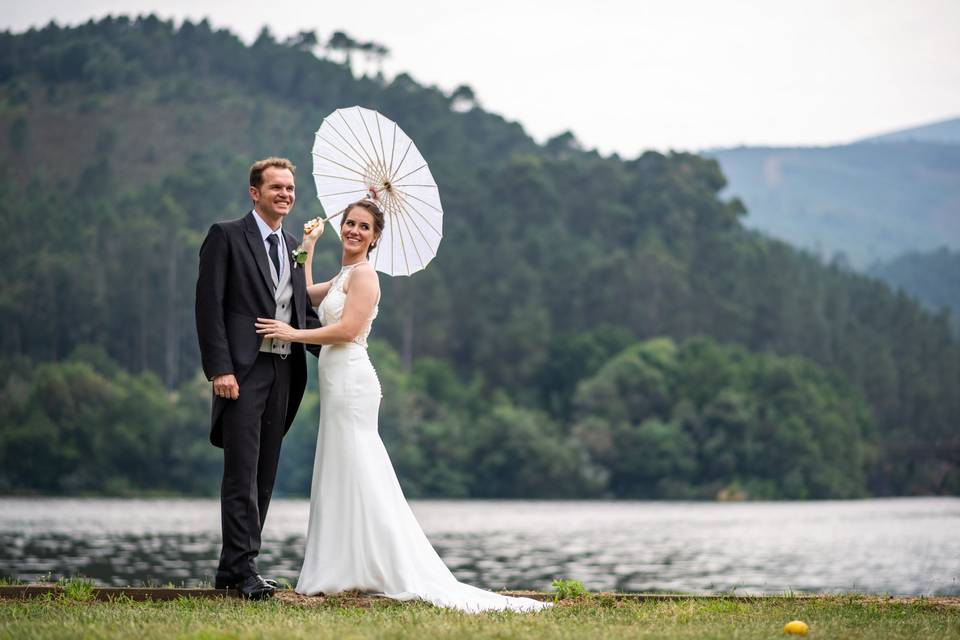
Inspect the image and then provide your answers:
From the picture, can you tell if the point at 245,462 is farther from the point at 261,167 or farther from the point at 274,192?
the point at 261,167

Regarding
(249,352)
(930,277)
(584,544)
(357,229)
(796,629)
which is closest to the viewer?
(796,629)

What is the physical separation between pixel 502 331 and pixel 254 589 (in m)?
102

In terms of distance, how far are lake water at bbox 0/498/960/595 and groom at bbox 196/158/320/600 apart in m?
16.3

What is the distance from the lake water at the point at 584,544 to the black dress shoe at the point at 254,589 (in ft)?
53.6

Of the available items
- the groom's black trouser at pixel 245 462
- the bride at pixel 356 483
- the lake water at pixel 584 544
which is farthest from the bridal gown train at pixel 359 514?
the lake water at pixel 584 544

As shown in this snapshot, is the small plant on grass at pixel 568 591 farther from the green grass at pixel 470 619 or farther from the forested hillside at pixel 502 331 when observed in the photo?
the forested hillside at pixel 502 331

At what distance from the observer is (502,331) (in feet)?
365

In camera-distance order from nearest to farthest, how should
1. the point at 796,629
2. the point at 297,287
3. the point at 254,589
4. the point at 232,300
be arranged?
the point at 796,629 < the point at 254,589 < the point at 232,300 < the point at 297,287

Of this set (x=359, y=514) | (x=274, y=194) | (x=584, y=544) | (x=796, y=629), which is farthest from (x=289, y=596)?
(x=584, y=544)

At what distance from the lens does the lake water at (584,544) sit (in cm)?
3369

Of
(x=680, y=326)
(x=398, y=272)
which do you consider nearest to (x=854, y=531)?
(x=398, y=272)

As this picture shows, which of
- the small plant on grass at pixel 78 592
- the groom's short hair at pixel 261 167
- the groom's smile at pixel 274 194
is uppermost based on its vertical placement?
the groom's short hair at pixel 261 167

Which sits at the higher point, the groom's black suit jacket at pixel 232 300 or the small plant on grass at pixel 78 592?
the groom's black suit jacket at pixel 232 300

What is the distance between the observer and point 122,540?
46750 millimetres
